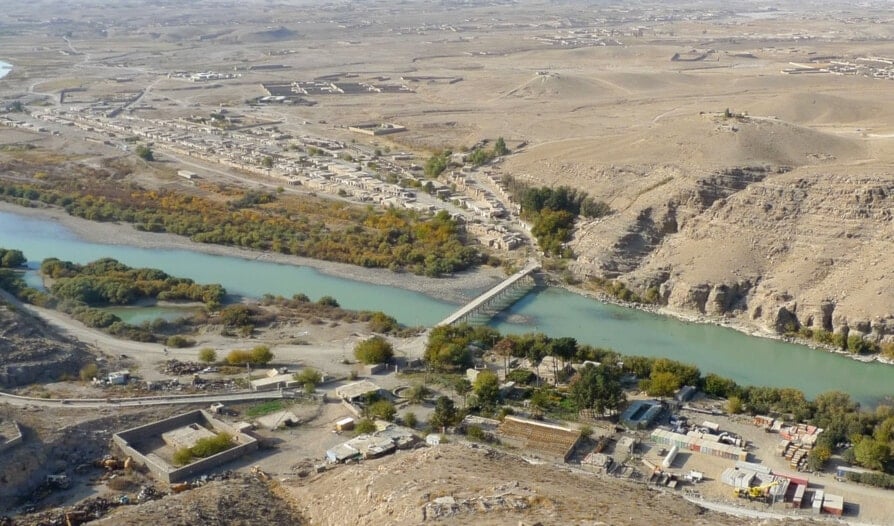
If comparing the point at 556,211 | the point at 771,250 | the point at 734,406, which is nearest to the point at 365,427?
the point at 734,406

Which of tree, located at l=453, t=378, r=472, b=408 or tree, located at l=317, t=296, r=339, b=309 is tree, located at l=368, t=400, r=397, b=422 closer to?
tree, located at l=453, t=378, r=472, b=408

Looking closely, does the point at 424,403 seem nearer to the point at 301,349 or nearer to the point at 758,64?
the point at 301,349

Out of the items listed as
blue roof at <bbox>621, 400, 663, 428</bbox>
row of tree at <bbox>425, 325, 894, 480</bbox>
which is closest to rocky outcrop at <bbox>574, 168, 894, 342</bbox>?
row of tree at <bbox>425, 325, 894, 480</bbox>

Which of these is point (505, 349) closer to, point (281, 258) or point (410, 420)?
point (410, 420)

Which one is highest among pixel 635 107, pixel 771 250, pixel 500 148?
pixel 635 107

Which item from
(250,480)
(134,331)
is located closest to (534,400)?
(250,480)

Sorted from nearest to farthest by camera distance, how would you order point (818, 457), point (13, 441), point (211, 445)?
point (13, 441)
point (818, 457)
point (211, 445)
